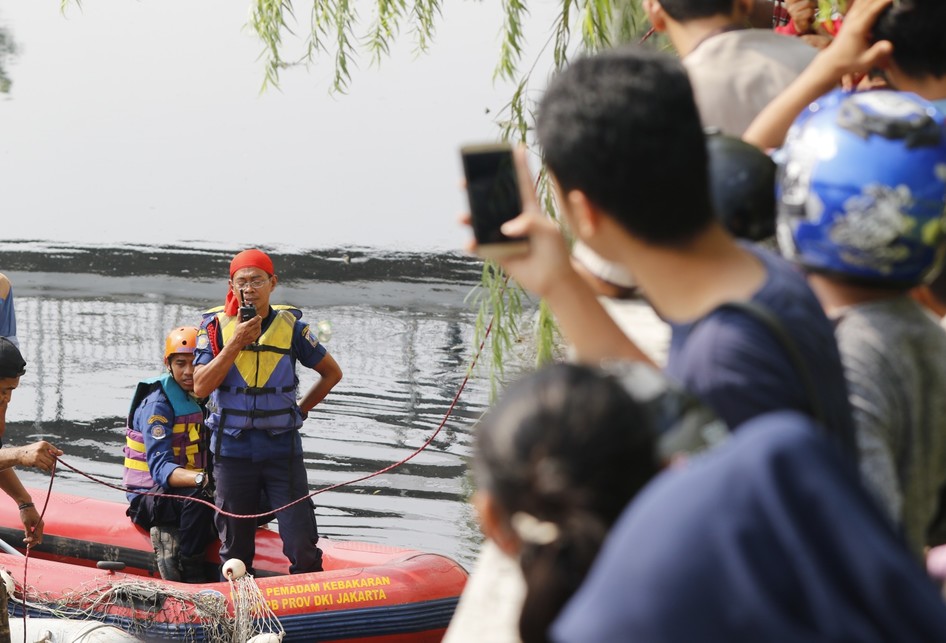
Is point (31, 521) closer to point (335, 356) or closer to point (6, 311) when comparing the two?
point (6, 311)

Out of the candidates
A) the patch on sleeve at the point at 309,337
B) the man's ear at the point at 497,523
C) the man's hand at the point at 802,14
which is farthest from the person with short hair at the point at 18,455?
the man's ear at the point at 497,523

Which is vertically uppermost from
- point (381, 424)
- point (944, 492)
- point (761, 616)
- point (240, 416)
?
point (761, 616)

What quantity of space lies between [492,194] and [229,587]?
5.01 m

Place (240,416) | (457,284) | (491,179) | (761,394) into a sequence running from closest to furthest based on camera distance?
(761,394), (491,179), (240,416), (457,284)

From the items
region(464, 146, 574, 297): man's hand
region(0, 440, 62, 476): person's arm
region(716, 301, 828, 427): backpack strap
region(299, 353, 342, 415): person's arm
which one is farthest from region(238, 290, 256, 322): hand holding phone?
region(716, 301, 828, 427): backpack strap

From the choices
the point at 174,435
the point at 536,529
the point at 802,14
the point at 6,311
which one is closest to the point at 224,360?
the point at 174,435

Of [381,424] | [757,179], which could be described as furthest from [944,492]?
[381,424]

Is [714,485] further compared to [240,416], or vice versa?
[240,416]

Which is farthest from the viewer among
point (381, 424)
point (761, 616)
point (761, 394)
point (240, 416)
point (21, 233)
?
point (21, 233)

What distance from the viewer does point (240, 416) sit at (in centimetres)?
641

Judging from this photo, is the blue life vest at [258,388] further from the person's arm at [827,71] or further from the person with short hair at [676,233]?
the person with short hair at [676,233]

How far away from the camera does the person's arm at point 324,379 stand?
22.5 ft

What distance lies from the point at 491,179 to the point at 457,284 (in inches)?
701

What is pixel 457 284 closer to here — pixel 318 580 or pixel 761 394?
pixel 318 580
